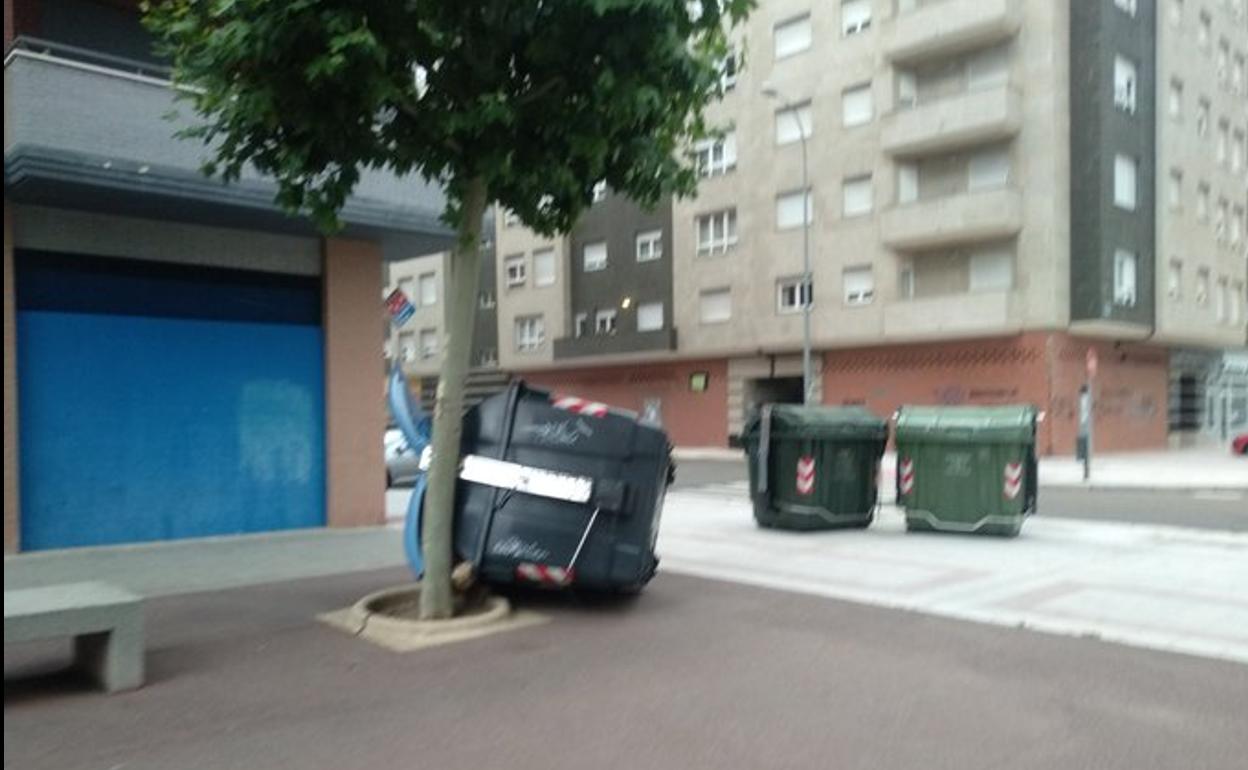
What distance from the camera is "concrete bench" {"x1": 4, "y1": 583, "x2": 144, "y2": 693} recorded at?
498 centimetres

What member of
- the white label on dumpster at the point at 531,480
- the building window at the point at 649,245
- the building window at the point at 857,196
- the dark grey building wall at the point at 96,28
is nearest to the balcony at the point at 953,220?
the building window at the point at 857,196

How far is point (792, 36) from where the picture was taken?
3266 centimetres

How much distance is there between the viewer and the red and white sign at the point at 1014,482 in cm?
1119

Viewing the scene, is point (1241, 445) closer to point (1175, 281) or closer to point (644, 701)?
point (1175, 281)

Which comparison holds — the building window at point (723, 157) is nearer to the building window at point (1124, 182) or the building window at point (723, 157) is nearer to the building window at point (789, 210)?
the building window at point (789, 210)

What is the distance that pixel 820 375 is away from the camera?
32750 millimetres

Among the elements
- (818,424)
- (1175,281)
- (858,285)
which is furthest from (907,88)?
(818,424)

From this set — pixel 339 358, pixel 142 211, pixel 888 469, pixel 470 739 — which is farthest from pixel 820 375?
pixel 470 739

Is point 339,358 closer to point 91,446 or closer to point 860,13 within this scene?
point 91,446

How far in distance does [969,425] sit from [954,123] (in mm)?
18797

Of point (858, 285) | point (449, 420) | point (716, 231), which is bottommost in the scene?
point (449, 420)

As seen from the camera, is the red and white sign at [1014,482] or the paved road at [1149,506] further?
the paved road at [1149,506]

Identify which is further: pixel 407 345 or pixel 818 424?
pixel 407 345

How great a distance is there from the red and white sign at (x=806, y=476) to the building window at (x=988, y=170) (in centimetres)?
1844
